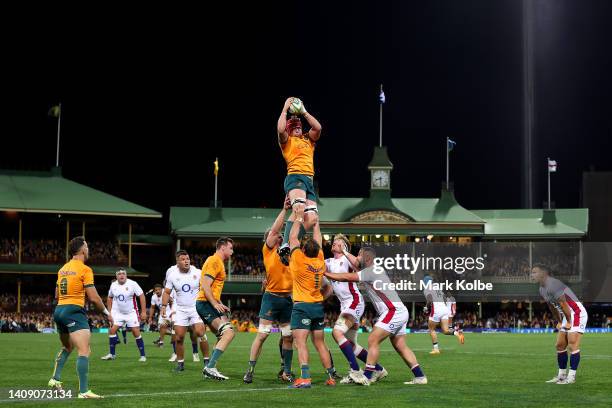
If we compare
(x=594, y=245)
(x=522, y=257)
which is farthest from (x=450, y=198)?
(x=594, y=245)

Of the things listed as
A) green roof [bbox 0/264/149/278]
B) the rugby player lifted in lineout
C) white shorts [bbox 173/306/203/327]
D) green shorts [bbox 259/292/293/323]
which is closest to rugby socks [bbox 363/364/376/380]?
green shorts [bbox 259/292/293/323]

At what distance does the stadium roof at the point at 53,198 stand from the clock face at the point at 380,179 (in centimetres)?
2050

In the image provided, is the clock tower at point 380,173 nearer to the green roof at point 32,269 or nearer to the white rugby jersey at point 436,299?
the green roof at point 32,269

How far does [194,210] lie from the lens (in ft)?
293

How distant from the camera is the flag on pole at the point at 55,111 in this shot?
78688 mm

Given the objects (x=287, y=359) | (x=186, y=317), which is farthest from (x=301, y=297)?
(x=186, y=317)

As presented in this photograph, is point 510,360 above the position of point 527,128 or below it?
below

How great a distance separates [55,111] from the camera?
259ft

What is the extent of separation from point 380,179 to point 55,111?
1141 inches

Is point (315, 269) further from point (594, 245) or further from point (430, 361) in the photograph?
point (594, 245)

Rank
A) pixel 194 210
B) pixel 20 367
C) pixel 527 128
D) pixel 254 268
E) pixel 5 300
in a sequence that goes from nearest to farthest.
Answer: pixel 20 367 → pixel 5 300 → pixel 254 268 → pixel 194 210 → pixel 527 128

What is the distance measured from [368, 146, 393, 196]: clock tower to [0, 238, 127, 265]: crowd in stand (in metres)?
23.2

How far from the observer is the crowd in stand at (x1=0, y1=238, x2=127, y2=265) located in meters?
74.9

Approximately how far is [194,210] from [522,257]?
3024cm
